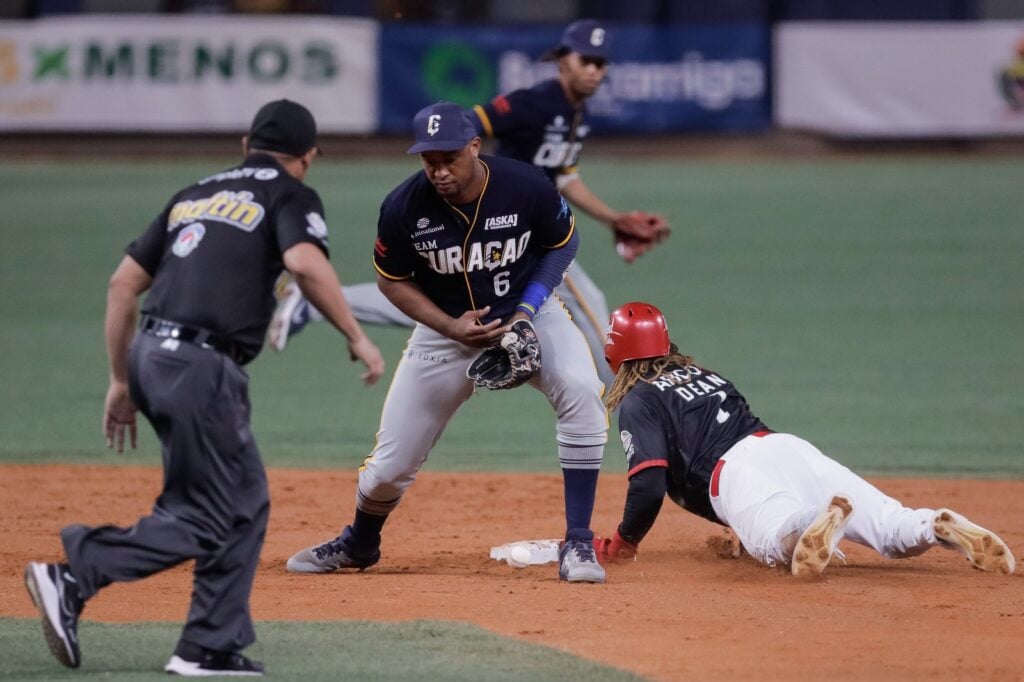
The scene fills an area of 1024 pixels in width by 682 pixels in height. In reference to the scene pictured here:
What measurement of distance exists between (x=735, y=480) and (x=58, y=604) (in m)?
2.83

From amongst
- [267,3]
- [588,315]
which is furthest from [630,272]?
[267,3]

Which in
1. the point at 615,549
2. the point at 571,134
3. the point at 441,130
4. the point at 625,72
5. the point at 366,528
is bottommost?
the point at 625,72

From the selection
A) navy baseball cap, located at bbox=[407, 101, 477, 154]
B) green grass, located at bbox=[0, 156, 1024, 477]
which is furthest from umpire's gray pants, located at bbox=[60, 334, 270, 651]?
green grass, located at bbox=[0, 156, 1024, 477]

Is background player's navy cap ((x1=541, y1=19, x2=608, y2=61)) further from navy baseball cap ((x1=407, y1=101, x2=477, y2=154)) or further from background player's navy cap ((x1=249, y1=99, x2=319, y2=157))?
background player's navy cap ((x1=249, y1=99, x2=319, y2=157))

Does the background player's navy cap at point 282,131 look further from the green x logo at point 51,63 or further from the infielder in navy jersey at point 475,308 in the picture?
the green x logo at point 51,63

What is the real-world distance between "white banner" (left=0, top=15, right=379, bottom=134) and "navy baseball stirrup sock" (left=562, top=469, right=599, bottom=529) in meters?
19.7

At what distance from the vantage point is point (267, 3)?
2719 cm

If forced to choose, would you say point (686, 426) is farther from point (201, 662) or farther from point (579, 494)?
point (201, 662)

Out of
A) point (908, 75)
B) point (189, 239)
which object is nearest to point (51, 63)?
point (908, 75)

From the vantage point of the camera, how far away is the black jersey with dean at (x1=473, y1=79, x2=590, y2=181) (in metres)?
9.79

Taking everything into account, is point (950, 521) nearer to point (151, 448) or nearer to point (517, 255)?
point (517, 255)

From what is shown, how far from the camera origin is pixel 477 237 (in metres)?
6.61

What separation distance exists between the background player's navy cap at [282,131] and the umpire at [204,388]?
0.22m

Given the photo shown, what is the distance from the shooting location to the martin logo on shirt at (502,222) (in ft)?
21.7
